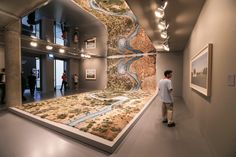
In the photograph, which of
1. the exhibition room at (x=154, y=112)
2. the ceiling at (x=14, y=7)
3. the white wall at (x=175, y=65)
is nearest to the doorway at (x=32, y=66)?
the exhibition room at (x=154, y=112)

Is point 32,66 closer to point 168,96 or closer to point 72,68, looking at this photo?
point 72,68

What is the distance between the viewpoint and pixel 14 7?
384 cm

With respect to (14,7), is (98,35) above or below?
above

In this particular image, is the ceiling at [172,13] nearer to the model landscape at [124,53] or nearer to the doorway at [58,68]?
the model landscape at [124,53]

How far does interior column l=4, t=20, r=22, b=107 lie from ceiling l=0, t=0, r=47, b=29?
0.80 meters

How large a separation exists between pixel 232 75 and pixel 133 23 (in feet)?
35.5

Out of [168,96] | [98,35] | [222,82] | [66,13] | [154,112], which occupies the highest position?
[66,13]

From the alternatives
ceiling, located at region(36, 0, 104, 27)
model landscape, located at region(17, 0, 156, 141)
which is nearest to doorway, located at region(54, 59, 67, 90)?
ceiling, located at region(36, 0, 104, 27)

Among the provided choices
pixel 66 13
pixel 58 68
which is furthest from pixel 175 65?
pixel 58 68

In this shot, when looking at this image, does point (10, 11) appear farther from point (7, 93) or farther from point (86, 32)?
point (86, 32)

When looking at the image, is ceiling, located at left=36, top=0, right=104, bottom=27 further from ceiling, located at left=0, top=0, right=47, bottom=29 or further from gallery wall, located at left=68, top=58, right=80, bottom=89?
ceiling, located at left=0, top=0, right=47, bottom=29

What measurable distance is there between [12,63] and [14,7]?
252cm

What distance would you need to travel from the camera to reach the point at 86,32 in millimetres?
13109

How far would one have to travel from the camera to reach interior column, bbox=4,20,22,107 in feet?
17.7
